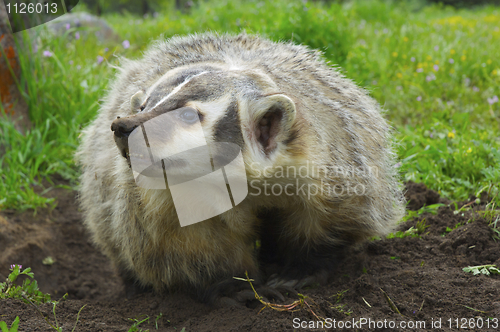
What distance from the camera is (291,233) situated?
2.55 meters

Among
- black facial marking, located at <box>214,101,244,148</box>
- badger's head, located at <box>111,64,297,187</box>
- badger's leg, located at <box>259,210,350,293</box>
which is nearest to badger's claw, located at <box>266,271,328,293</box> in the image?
badger's leg, located at <box>259,210,350,293</box>

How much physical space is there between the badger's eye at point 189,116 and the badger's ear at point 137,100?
0.47m

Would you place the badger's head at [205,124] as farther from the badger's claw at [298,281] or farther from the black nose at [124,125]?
the badger's claw at [298,281]

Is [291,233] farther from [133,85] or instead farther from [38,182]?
[38,182]

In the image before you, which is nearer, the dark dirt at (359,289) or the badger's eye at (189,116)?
the badger's eye at (189,116)

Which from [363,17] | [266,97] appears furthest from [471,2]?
[266,97]

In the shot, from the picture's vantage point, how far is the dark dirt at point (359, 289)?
2.16m

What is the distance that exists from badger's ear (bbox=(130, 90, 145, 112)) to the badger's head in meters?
0.17

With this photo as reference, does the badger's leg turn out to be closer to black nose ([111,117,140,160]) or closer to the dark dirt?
the dark dirt

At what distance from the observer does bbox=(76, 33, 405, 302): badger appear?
1977 mm

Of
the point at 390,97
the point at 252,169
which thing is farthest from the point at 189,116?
the point at 390,97

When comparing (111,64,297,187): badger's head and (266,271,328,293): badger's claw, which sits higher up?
(111,64,297,187): badger's head

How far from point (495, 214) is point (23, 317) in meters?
2.67

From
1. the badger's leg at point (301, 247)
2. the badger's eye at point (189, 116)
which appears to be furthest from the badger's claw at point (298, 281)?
the badger's eye at point (189, 116)
